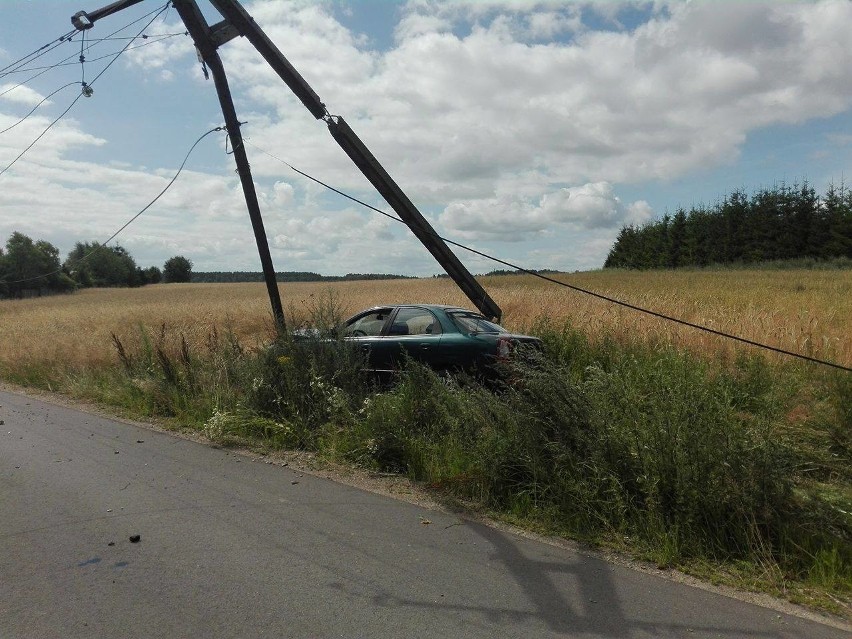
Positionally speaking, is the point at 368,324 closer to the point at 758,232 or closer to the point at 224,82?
the point at 224,82

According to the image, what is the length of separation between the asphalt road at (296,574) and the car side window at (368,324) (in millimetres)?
3362

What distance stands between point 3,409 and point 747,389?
417 inches

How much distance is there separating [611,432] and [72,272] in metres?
56.0

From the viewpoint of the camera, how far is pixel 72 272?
51625 millimetres

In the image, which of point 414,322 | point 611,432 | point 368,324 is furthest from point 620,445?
point 368,324

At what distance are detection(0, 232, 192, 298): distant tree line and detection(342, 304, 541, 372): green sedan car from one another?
5186cm

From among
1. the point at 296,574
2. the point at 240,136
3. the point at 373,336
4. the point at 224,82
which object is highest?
the point at 224,82

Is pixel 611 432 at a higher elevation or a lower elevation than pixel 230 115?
lower

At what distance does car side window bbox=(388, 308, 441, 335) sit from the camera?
840 cm

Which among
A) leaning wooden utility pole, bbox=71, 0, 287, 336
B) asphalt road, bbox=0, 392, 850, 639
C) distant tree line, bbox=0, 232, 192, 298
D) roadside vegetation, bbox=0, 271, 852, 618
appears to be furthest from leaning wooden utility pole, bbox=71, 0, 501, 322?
distant tree line, bbox=0, 232, 192, 298

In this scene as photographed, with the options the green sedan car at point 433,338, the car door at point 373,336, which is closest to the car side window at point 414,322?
the green sedan car at point 433,338

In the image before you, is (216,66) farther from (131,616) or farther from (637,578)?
(637,578)

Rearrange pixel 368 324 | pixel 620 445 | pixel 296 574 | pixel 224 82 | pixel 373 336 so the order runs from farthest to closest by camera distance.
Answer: pixel 224 82 < pixel 368 324 < pixel 373 336 < pixel 620 445 < pixel 296 574

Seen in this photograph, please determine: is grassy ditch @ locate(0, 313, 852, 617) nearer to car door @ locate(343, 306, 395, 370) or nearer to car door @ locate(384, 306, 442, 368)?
car door @ locate(343, 306, 395, 370)
